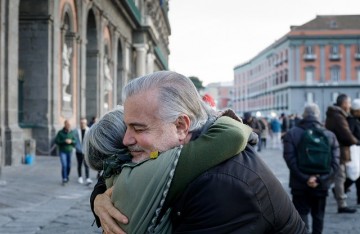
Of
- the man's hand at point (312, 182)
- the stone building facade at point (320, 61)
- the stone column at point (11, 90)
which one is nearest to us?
the man's hand at point (312, 182)

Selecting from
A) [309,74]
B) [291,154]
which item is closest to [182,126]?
[291,154]

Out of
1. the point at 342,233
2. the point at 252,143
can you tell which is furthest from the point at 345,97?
the point at 252,143

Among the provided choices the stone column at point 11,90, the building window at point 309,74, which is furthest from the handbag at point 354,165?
the building window at point 309,74

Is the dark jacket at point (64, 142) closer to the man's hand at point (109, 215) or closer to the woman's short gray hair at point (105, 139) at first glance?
the woman's short gray hair at point (105, 139)

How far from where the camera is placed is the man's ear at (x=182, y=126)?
1.72 m

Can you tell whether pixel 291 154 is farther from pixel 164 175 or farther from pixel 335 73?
pixel 335 73

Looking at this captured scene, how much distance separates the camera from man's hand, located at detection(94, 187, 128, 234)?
1663mm

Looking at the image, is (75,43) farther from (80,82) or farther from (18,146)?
(18,146)

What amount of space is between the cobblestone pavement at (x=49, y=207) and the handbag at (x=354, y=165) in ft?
1.74

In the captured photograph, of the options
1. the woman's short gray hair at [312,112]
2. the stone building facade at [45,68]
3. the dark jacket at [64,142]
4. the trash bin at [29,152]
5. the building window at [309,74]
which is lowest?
the trash bin at [29,152]

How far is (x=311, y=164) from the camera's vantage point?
18.4ft

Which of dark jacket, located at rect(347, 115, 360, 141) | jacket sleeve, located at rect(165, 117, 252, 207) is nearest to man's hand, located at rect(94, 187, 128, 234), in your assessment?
jacket sleeve, located at rect(165, 117, 252, 207)

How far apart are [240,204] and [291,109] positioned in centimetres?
8348

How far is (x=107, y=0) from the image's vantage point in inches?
992
